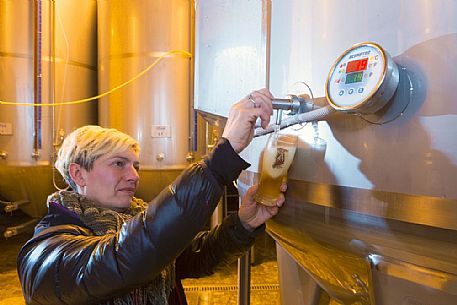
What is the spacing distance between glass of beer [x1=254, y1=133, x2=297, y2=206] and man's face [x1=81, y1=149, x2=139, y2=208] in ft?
1.41

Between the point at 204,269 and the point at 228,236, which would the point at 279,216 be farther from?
the point at 204,269

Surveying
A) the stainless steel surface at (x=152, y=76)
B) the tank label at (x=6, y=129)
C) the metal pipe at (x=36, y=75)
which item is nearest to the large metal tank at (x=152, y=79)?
the stainless steel surface at (x=152, y=76)

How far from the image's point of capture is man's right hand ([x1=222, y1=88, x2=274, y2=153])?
59 centimetres

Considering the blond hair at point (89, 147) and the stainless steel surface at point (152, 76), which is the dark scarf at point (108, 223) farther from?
the stainless steel surface at point (152, 76)

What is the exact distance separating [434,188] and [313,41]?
0.83 ft

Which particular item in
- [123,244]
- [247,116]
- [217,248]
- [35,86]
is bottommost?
[217,248]

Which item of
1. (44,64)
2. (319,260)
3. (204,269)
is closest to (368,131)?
(319,260)

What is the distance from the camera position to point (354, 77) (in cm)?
44

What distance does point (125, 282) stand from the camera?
2.29 ft

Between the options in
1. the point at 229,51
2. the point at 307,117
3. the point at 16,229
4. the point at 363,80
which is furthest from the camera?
the point at 16,229

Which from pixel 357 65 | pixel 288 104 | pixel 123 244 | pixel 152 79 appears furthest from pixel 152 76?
pixel 357 65

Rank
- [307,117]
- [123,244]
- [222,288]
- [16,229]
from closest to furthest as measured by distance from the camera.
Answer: [307,117]
[123,244]
[222,288]
[16,229]

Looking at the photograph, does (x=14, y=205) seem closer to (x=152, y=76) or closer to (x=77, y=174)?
(x=152, y=76)

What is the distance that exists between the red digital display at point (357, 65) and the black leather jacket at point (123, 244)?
229 mm
